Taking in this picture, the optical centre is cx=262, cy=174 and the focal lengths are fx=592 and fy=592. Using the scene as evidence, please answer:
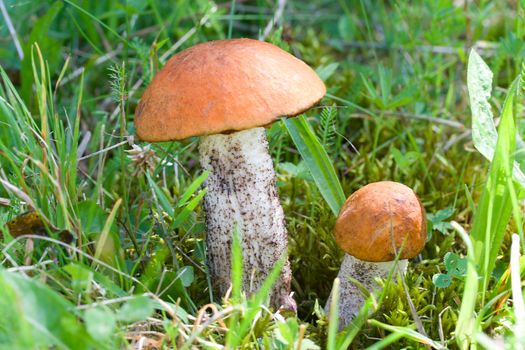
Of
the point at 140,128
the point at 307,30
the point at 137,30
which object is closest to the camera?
the point at 140,128

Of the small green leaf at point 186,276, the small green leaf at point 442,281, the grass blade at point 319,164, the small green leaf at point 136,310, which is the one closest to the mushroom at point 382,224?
the small green leaf at point 442,281

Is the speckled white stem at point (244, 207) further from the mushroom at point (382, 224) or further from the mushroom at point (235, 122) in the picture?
the mushroom at point (382, 224)

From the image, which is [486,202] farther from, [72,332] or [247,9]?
[247,9]

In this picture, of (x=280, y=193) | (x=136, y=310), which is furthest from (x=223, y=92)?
(x=280, y=193)

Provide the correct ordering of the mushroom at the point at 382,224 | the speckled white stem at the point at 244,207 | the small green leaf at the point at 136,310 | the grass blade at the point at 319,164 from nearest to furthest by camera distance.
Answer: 1. the small green leaf at the point at 136,310
2. the mushroom at the point at 382,224
3. the speckled white stem at the point at 244,207
4. the grass blade at the point at 319,164

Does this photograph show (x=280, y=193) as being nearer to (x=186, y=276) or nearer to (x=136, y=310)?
(x=186, y=276)

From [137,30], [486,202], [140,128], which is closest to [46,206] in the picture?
[140,128]

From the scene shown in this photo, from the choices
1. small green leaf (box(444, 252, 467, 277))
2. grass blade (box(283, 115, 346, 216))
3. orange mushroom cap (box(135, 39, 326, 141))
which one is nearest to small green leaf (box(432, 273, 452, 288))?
small green leaf (box(444, 252, 467, 277))
